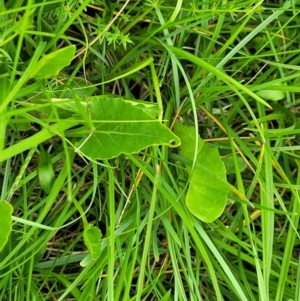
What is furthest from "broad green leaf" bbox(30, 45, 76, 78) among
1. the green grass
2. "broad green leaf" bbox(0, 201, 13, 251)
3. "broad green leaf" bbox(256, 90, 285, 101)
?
"broad green leaf" bbox(256, 90, 285, 101)

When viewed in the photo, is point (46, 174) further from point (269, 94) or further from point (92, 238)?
point (269, 94)

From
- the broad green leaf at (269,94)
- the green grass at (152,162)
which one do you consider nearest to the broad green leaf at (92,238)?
the green grass at (152,162)

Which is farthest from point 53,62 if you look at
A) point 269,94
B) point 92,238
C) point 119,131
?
point 269,94

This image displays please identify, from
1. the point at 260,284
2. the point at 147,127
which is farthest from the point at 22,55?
the point at 260,284

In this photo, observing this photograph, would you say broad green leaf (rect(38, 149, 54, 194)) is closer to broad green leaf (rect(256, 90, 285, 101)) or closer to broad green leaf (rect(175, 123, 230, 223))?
broad green leaf (rect(175, 123, 230, 223))

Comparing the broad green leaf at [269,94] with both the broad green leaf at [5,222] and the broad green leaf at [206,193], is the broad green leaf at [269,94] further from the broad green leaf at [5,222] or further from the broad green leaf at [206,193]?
the broad green leaf at [5,222]

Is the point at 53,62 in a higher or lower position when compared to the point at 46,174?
higher
